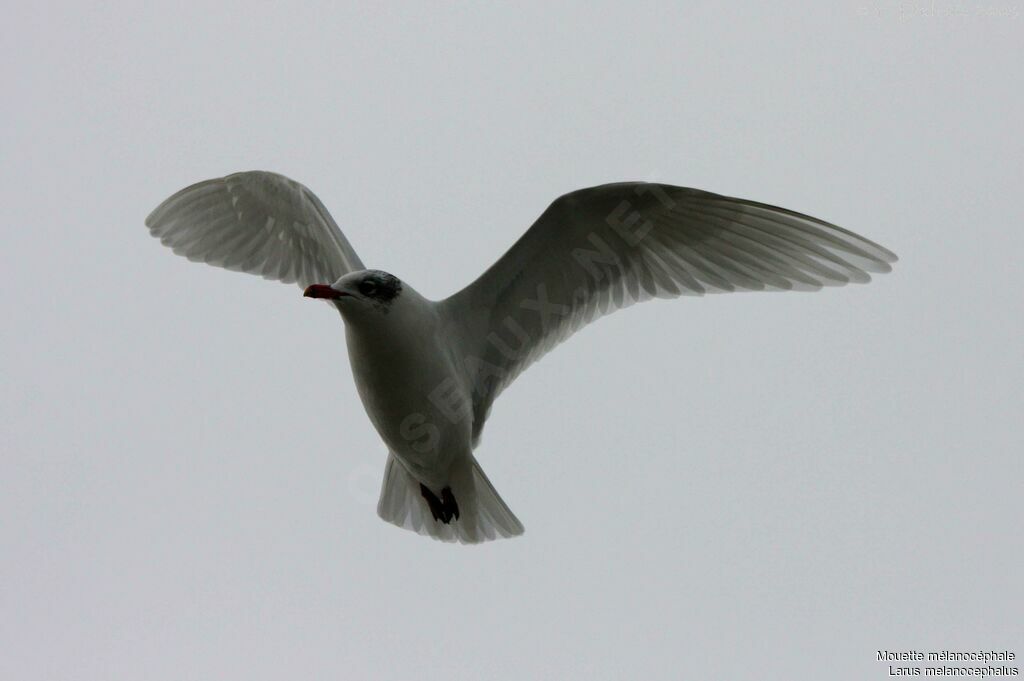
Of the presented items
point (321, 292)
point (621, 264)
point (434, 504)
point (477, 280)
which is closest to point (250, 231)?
point (477, 280)

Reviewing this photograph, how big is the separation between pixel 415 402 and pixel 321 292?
0.61 m

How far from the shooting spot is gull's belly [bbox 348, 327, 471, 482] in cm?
455

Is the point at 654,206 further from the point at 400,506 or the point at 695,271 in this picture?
the point at 400,506

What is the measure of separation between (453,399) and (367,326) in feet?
1.81

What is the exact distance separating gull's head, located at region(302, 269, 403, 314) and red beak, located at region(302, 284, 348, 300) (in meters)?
0.02

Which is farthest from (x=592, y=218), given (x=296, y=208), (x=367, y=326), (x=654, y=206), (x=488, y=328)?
(x=296, y=208)

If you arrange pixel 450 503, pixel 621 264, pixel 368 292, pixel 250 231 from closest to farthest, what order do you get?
pixel 368 292
pixel 621 264
pixel 450 503
pixel 250 231

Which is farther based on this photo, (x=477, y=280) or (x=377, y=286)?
(x=477, y=280)

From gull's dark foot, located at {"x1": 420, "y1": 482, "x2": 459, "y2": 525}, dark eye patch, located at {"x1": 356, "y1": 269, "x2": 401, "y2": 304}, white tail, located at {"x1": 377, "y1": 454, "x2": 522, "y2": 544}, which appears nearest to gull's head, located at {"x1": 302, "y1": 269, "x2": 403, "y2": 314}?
dark eye patch, located at {"x1": 356, "y1": 269, "x2": 401, "y2": 304}

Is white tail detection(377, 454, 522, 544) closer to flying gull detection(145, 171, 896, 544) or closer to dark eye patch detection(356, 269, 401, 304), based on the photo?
flying gull detection(145, 171, 896, 544)

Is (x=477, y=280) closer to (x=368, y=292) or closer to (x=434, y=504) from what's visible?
(x=368, y=292)

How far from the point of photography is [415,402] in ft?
15.3

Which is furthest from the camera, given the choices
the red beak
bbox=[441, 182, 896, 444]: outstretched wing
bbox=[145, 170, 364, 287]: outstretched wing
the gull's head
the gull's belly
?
bbox=[145, 170, 364, 287]: outstretched wing

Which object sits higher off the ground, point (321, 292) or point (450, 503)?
Answer: point (321, 292)
